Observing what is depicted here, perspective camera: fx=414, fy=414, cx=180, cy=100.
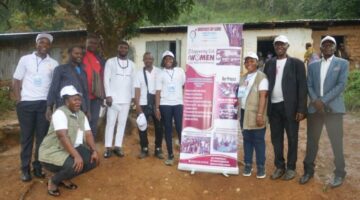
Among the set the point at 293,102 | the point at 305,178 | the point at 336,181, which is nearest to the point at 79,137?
the point at 293,102

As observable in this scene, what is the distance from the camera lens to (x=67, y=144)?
16.2ft

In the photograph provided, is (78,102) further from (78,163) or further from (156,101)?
(156,101)

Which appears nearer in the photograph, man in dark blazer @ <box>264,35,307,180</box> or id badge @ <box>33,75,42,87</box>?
man in dark blazer @ <box>264,35,307,180</box>

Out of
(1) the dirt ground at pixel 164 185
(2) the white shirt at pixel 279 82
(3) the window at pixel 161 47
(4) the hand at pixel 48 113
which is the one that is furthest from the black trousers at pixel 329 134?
(3) the window at pixel 161 47

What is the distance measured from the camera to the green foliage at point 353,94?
37.6 feet

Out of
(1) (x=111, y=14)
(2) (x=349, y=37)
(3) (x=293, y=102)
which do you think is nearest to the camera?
Result: (3) (x=293, y=102)

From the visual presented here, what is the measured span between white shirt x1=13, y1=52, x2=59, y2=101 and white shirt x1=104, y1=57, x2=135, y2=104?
861 mm

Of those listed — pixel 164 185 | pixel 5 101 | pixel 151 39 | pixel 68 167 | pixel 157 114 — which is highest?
pixel 151 39

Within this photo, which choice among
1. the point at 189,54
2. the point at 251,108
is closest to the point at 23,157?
the point at 189,54

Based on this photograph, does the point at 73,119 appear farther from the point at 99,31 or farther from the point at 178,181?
the point at 99,31

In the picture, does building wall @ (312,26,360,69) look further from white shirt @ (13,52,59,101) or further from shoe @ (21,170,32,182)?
shoe @ (21,170,32,182)

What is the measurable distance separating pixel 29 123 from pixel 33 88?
49cm

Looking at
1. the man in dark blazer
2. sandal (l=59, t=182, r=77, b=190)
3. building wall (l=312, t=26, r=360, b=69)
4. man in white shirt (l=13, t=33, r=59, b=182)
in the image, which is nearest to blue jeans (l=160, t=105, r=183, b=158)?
the man in dark blazer

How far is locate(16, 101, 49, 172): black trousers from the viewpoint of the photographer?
18.0 feet
